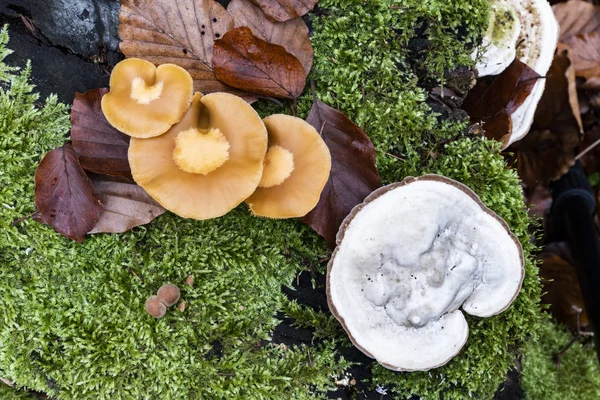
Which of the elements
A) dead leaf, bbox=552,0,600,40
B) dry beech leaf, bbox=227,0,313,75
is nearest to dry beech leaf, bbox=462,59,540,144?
dry beech leaf, bbox=227,0,313,75

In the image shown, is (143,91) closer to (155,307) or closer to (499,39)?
(155,307)

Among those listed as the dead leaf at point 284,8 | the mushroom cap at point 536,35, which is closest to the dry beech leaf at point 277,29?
the dead leaf at point 284,8

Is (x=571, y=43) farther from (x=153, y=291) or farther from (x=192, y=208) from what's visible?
(x=153, y=291)

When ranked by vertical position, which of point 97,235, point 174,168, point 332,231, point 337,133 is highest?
point 337,133

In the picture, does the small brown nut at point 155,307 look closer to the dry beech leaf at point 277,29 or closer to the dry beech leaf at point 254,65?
the dry beech leaf at point 254,65

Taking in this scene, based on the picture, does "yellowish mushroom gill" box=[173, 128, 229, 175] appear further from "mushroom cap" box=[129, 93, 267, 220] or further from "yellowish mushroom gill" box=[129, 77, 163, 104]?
"yellowish mushroom gill" box=[129, 77, 163, 104]

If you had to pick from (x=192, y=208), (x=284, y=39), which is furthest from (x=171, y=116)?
(x=284, y=39)
